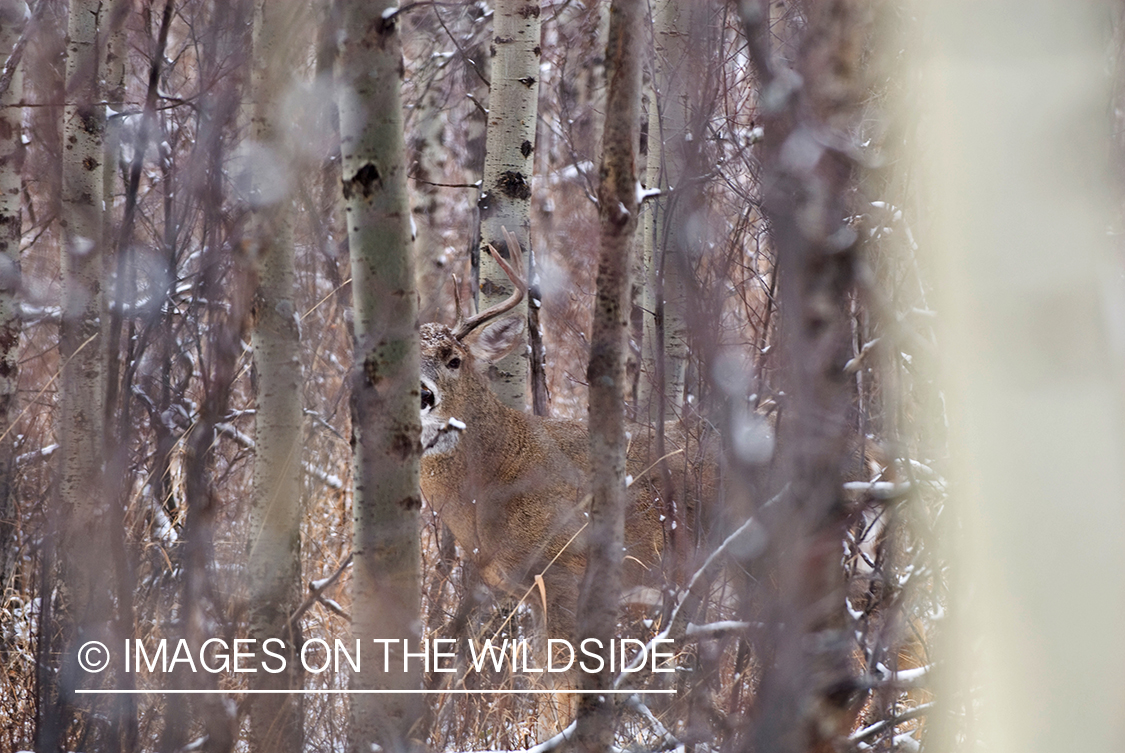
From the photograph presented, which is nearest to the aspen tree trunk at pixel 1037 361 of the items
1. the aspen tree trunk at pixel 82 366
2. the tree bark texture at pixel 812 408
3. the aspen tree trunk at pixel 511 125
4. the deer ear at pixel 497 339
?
the tree bark texture at pixel 812 408

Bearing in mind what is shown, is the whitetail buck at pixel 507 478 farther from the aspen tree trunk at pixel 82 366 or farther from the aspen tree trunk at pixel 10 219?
the aspen tree trunk at pixel 10 219

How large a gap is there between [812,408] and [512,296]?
118 inches

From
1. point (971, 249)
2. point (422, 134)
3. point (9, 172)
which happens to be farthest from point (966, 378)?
point (422, 134)

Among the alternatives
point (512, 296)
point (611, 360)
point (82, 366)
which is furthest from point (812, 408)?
point (82, 366)

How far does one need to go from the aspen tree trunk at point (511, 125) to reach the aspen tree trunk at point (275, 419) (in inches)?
77.6

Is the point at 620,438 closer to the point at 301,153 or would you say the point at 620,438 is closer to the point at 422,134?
the point at 301,153

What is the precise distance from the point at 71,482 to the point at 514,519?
6.39 ft

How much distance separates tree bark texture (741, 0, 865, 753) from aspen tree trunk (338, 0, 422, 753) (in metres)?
0.96

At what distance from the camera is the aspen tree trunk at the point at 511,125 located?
4734mm

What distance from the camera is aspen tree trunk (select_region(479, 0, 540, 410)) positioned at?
4734 millimetres

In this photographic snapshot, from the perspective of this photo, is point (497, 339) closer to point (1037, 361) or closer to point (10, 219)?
point (10, 219)

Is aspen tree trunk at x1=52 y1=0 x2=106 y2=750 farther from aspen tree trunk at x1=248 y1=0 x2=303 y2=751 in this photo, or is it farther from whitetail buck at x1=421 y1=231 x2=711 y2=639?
whitetail buck at x1=421 y1=231 x2=711 y2=639

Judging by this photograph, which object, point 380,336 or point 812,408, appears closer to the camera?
point 812,408

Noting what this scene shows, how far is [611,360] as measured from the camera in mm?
2436
